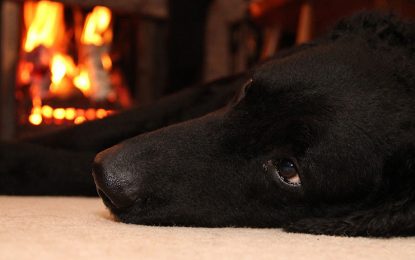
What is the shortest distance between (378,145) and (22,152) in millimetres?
900

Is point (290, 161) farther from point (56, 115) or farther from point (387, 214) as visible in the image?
point (56, 115)

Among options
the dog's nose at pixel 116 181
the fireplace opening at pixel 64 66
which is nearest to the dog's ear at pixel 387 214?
the dog's nose at pixel 116 181

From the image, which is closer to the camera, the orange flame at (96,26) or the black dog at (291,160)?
the black dog at (291,160)

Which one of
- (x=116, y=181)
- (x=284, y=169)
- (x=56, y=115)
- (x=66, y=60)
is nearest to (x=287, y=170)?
(x=284, y=169)

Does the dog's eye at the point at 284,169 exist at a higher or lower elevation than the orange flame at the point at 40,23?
lower

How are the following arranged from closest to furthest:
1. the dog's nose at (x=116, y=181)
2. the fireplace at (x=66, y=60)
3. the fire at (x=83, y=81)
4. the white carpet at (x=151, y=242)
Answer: the white carpet at (x=151, y=242) → the dog's nose at (x=116, y=181) → the fireplace at (x=66, y=60) → the fire at (x=83, y=81)

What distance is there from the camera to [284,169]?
1156 millimetres

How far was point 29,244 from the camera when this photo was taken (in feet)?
2.64

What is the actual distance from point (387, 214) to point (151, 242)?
0.45m

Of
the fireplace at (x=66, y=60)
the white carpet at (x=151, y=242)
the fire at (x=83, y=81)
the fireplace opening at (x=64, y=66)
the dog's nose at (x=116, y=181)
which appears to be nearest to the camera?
the white carpet at (x=151, y=242)

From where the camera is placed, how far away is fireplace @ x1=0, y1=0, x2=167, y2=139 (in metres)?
3.30

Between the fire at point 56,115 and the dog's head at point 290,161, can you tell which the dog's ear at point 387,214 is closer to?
the dog's head at point 290,161

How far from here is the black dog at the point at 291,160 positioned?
3.66 ft

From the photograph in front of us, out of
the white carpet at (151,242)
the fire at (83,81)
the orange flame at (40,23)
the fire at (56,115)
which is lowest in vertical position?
the fire at (56,115)
